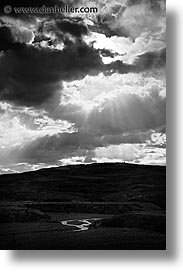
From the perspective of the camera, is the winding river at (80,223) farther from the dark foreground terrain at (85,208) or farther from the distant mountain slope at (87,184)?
the distant mountain slope at (87,184)

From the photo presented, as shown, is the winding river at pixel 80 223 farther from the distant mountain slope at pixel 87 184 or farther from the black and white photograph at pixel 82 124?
the distant mountain slope at pixel 87 184

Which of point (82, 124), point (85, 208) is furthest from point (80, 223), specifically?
point (82, 124)

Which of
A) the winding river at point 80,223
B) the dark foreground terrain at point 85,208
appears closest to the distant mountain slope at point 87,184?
the dark foreground terrain at point 85,208

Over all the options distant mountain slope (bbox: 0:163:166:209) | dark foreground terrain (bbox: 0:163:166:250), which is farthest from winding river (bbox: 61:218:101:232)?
distant mountain slope (bbox: 0:163:166:209)

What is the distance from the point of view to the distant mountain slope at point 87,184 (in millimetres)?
2398

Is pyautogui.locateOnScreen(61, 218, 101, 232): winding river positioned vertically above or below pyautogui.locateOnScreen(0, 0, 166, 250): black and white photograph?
below

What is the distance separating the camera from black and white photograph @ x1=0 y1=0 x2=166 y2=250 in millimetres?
2381

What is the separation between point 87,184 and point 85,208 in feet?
0.43

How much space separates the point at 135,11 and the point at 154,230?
119 centimetres

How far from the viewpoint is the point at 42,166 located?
2.42 meters

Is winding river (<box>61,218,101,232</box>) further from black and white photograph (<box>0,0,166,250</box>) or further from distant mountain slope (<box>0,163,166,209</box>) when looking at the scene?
distant mountain slope (<box>0,163,166,209</box>)

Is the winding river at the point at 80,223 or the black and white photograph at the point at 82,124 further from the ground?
the black and white photograph at the point at 82,124

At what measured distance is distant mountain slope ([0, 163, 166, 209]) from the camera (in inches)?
94.4
